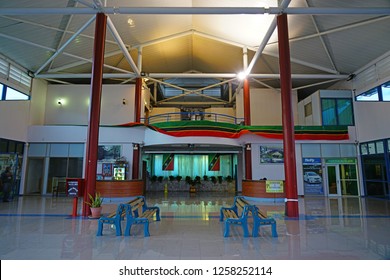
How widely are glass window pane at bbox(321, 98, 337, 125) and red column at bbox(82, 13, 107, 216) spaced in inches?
494

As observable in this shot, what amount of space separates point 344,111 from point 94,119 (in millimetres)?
13640

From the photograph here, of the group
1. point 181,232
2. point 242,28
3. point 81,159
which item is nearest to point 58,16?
point 81,159

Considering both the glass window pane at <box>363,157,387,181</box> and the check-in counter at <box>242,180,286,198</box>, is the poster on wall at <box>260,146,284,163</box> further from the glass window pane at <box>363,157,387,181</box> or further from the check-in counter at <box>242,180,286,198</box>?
the glass window pane at <box>363,157,387,181</box>

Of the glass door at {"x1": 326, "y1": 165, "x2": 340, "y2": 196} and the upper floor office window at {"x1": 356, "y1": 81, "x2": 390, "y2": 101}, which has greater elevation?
the upper floor office window at {"x1": 356, "y1": 81, "x2": 390, "y2": 101}

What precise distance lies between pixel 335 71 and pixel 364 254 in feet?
41.1

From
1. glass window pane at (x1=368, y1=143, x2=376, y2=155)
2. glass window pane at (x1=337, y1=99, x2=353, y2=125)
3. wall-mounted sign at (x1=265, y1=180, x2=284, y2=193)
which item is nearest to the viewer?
wall-mounted sign at (x1=265, y1=180, x2=284, y2=193)

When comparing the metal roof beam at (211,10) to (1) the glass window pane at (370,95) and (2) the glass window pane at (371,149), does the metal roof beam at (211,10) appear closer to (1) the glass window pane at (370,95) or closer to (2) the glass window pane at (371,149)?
(1) the glass window pane at (370,95)

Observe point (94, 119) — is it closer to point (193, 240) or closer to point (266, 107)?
point (193, 240)

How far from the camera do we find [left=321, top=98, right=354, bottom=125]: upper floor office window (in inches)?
557

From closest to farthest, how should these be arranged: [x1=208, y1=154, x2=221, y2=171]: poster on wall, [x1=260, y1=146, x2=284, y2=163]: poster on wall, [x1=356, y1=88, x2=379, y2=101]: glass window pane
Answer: [x1=356, y1=88, x2=379, y2=101]: glass window pane, [x1=260, y1=146, x2=284, y2=163]: poster on wall, [x1=208, y1=154, x2=221, y2=171]: poster on wall

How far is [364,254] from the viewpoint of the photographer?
4.01m

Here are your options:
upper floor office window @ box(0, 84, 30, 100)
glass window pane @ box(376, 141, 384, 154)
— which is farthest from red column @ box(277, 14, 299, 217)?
upper floor office window @ box(0, 84, 30, 100)

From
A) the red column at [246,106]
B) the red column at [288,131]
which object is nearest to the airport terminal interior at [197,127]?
the red column at [288,131]

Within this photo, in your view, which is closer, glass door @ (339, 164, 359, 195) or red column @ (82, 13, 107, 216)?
red column @ (82, 13, 107, 216)
